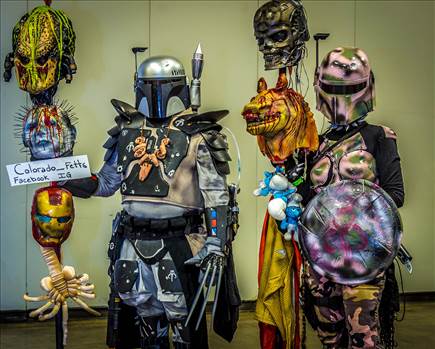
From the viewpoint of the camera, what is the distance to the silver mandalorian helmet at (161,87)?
3537 millimetres

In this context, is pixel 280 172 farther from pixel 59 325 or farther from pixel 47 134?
pixel 59 325

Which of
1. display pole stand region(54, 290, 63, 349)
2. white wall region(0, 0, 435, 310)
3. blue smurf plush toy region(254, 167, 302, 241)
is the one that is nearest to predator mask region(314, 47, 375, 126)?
blue smurf plush toy region(254, 167, 302, 241)

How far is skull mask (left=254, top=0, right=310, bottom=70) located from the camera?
3.64 meters

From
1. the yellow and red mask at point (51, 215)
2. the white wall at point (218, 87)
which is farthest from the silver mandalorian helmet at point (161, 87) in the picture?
the white wall at point (218, 87)

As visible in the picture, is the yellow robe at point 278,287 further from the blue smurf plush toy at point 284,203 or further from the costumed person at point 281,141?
the blue smurf plush toy at point 284,203

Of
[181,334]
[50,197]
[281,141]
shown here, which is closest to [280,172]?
[281,141]

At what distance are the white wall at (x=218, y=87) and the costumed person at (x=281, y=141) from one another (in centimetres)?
173

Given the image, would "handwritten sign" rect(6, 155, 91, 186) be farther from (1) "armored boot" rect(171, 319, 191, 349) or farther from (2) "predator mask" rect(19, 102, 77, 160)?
(1) "armored boot" rect(171, 319, 191, 349)

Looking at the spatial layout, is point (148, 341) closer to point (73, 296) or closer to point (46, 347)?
point (73, 296)

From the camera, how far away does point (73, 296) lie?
363cm

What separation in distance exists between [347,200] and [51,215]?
141cm

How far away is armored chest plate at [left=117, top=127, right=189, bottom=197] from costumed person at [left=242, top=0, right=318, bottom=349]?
354 mm

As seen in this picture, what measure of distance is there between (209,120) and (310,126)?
0.46 metres

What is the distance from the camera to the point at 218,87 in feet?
17.8
